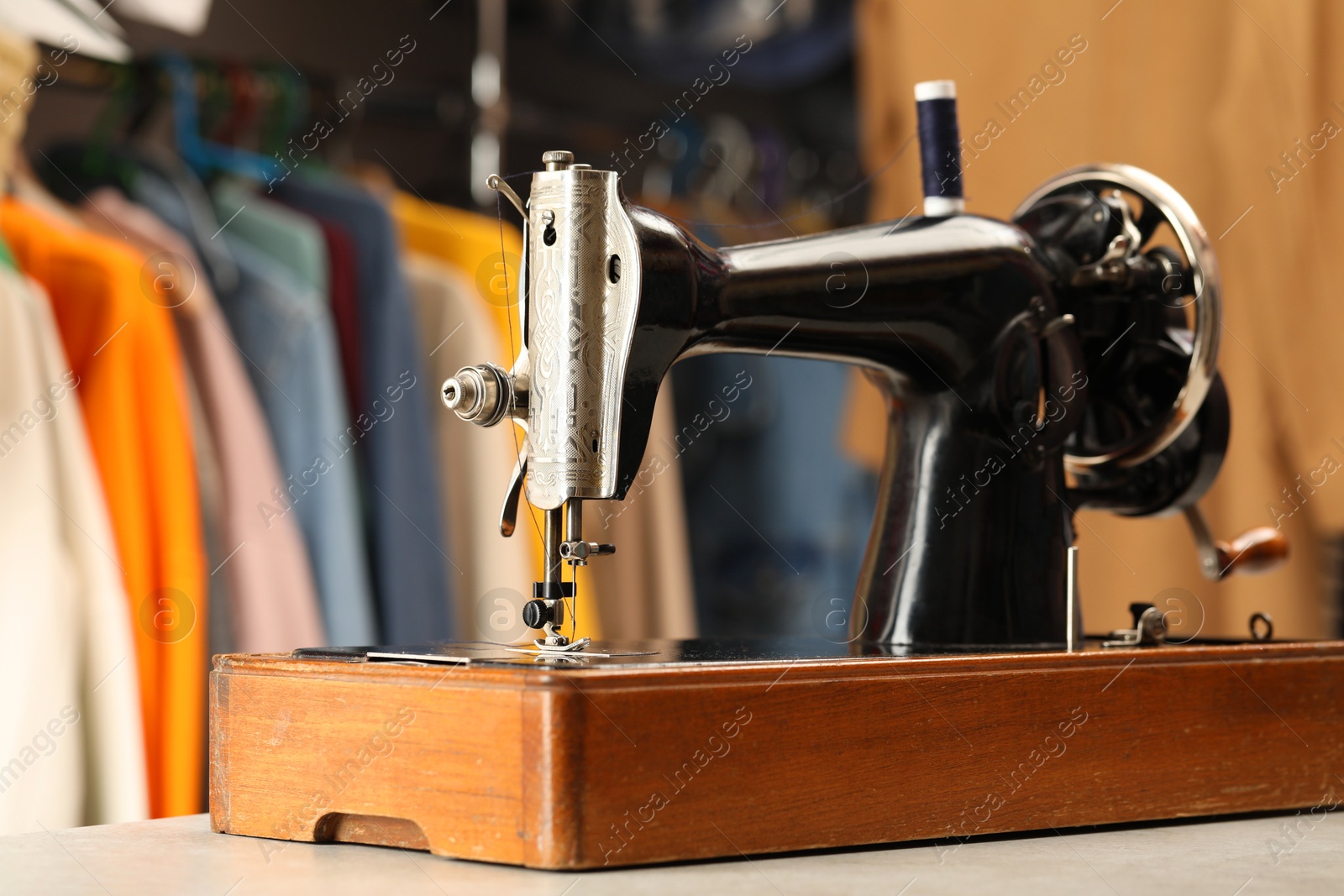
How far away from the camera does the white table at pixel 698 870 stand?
31.2 inches

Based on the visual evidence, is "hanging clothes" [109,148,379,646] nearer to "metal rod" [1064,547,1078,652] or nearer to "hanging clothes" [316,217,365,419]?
"hanging clothes" [316,217,365,419]

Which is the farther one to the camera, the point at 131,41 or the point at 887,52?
the point at 887,52

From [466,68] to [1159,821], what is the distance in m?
1.83

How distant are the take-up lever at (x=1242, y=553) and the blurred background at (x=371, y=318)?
0.44 m

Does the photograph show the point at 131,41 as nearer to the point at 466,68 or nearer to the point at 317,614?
the point at 466,68

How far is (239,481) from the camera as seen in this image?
5.90 feet

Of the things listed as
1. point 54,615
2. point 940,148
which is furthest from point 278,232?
point 940,148

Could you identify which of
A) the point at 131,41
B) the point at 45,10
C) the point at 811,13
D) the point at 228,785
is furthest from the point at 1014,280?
the point at 811,13

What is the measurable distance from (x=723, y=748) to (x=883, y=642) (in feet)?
0.98

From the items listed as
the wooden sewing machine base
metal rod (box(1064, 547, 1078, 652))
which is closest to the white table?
the wooden sewing machine base

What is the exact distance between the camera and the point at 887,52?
2.47 m

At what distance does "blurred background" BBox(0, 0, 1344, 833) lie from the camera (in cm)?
162

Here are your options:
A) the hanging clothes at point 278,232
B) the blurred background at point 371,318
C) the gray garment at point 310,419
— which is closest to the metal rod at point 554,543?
the blurred background at point 371,318

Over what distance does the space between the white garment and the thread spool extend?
2.96 feet
